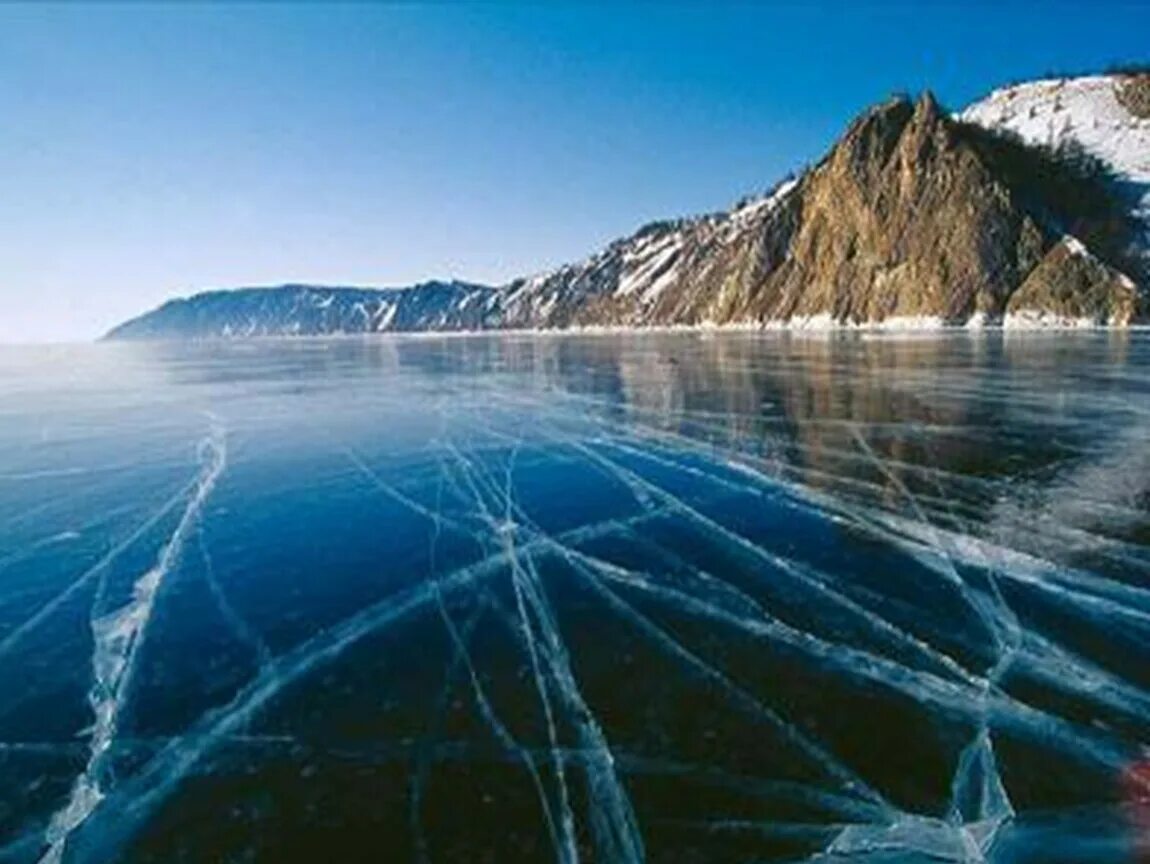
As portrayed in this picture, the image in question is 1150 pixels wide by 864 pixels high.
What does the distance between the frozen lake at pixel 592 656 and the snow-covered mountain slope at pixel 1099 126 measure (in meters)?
150

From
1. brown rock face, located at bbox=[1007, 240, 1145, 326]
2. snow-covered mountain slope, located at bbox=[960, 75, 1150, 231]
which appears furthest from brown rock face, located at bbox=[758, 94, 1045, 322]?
snow-covered mountain slope, located at bbox=[960, 75, 1150, 231]

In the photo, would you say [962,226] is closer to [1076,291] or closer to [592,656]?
[1076,291]

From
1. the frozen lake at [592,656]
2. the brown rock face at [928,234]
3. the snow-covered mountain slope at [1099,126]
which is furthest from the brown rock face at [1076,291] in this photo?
the frozen lake at [592,656]

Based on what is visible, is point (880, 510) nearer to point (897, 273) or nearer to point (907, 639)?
point (907, 639)

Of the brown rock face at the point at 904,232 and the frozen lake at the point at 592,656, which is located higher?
the brown rock face at the point at 904,232

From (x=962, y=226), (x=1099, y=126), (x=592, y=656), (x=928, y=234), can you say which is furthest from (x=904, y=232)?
(x=592, y=656)

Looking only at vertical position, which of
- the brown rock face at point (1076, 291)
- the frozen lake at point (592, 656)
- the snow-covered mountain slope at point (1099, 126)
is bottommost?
the frozen lake at point (592, 656)

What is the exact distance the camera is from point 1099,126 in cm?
17400

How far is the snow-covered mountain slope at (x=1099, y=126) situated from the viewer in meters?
154

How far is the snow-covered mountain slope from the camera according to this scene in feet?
504

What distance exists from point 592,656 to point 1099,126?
20108cm

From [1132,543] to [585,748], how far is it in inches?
385

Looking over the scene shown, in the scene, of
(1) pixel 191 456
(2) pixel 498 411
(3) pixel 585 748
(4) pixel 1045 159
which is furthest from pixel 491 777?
(4) pixel 1045 159

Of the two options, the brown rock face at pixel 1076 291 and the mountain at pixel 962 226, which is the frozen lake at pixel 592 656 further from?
the mountain at pixel 962 226
